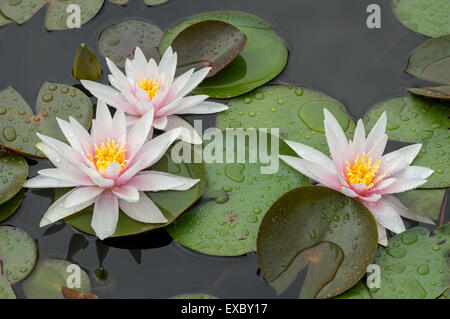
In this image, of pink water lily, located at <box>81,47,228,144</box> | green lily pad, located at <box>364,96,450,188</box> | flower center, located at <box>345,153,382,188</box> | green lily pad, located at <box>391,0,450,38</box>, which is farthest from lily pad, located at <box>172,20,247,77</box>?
green lily pad, located at <box>391,0,450,38</box>

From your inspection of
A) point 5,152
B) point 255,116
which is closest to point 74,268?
point 5,152

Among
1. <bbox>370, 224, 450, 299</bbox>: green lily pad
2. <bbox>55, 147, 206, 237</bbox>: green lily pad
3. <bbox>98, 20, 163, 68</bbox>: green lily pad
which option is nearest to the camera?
<bbox>370, 224, 450, 299</bbox>: green lily pad

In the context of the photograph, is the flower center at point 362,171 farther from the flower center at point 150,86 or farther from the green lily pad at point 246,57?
the flower center at point 150,86

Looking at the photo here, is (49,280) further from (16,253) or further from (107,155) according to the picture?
(107,155)

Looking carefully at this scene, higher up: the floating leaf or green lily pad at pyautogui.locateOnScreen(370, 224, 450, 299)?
the floating leaf

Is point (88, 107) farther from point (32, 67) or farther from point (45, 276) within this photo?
point (45, 276)

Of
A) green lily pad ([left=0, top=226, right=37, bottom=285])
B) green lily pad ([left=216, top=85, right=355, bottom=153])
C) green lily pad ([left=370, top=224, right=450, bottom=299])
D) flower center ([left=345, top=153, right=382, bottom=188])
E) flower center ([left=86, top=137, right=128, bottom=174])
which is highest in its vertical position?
flower center ([left=86, top=137, right=128, bottom=174])

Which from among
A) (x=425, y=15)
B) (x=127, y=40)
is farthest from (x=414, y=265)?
(x=127, y=40)

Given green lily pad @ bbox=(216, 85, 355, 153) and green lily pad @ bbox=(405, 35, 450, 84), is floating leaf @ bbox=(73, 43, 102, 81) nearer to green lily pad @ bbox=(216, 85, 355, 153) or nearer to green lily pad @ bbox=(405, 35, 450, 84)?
green lily pad @ bbox=(216, 85, 355, 153)
